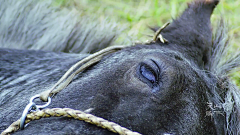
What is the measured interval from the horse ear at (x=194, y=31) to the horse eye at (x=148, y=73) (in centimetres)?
59

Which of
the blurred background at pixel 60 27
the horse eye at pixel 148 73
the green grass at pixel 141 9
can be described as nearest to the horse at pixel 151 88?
the horse eye at pixel 148 73

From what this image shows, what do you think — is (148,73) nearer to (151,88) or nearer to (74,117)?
(151,88)

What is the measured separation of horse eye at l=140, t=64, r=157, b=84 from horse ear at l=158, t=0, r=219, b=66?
1.92ft

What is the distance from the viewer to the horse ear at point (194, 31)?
235cm

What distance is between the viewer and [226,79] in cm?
214

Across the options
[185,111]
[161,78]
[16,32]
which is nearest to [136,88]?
[161,78]

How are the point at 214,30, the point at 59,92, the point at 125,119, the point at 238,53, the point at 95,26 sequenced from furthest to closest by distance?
the point at 95,26
the point at 214,30
the point at 238,53
the point at 59,92
the point at 125,119

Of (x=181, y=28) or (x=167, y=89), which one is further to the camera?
(x=181, y=28)

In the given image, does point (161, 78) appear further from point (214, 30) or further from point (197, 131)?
point (214, 30)

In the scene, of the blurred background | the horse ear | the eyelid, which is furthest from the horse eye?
the blurred background

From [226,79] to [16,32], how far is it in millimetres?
2243

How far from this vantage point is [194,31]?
8.11ft

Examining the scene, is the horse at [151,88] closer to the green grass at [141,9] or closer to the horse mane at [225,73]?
the horse mane at [225,73]

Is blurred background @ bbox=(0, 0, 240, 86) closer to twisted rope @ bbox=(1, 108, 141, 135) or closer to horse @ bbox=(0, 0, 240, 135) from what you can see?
horse @ bbox=(0, 0, 240, 135)
